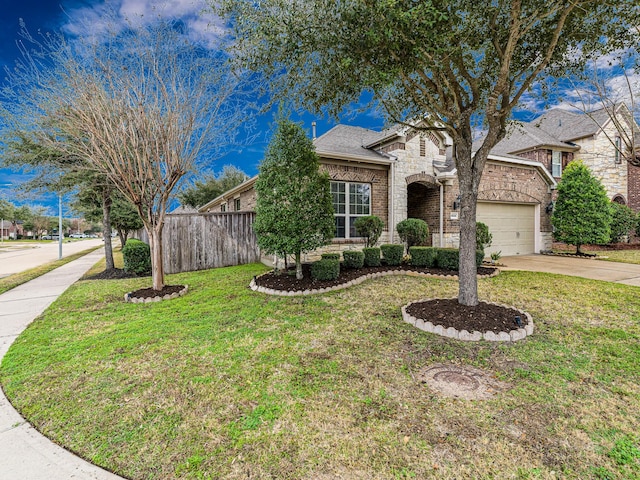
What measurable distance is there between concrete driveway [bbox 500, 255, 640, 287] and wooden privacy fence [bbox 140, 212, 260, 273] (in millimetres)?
8320

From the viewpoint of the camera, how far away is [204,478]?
1935 mm

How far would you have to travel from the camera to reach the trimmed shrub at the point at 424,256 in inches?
341

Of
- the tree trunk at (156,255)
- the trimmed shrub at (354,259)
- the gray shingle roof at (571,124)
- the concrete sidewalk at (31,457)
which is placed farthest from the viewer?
the gray shingle roof at (571,124)

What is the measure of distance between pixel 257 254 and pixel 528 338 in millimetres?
8649

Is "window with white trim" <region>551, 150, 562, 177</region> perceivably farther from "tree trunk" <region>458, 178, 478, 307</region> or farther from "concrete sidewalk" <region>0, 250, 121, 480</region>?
"concrete sidewalk" <region>0, 250, 121, 480</region>

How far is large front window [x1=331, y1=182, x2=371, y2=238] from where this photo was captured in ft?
33.1

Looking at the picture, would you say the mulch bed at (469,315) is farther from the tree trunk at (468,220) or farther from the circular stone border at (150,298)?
the circular stone border at (150,298)

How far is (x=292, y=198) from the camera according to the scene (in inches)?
268

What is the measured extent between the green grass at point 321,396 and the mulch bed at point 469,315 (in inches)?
12.2

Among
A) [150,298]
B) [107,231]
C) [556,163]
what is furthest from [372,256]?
[556,163]

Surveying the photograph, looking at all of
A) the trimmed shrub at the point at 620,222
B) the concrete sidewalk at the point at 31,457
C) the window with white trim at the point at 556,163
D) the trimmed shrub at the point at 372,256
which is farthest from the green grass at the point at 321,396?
the window with white trim at the point at 556,163

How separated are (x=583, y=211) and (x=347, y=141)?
967 cm

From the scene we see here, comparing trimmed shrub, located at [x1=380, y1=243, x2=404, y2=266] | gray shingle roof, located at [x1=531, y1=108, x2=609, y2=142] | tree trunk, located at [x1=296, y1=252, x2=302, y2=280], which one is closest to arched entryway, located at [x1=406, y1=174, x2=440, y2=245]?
trimmed shrub, located at [x1=380, y1=243, x2=404, y2=266]

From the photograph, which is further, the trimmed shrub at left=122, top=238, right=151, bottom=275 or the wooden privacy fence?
the wooden privacy fence
